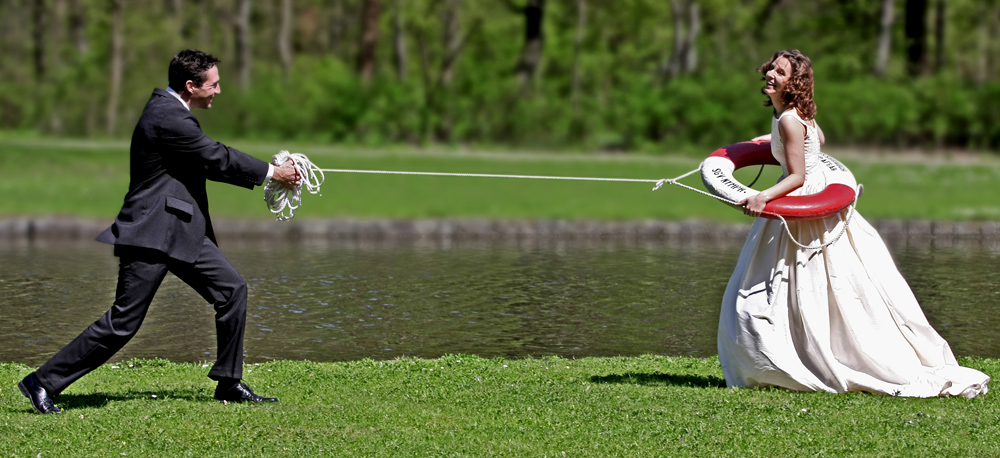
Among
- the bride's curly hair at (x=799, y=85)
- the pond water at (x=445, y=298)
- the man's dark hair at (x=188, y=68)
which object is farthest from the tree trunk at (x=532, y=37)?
the man's dark hair at (x=188, y=68)

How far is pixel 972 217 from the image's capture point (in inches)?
715

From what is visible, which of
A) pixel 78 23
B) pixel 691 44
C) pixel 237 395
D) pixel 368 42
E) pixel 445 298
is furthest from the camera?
pixel 78 23

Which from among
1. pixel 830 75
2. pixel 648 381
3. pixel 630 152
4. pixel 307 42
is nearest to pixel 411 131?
pixel 630 152

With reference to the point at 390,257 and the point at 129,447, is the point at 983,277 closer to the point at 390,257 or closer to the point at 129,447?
the point at 390,257

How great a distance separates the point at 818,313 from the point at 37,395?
4.07 m

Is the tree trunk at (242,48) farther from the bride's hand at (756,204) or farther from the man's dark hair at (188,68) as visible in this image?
the bride's hand at (756,204)

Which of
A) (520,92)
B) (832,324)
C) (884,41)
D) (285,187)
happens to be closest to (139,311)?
(285,187)

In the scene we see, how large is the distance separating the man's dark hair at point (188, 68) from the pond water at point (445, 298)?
103 inches

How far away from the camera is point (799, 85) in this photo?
21.5ft

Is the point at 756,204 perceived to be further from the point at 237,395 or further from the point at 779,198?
the point at 237,395

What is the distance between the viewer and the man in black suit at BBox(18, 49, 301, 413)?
599cm

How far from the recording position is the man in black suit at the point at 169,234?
19.7 feet

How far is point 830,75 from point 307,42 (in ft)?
109

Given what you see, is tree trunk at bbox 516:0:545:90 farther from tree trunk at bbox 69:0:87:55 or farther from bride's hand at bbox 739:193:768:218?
bride's hand at bbox 739:193:768:218
